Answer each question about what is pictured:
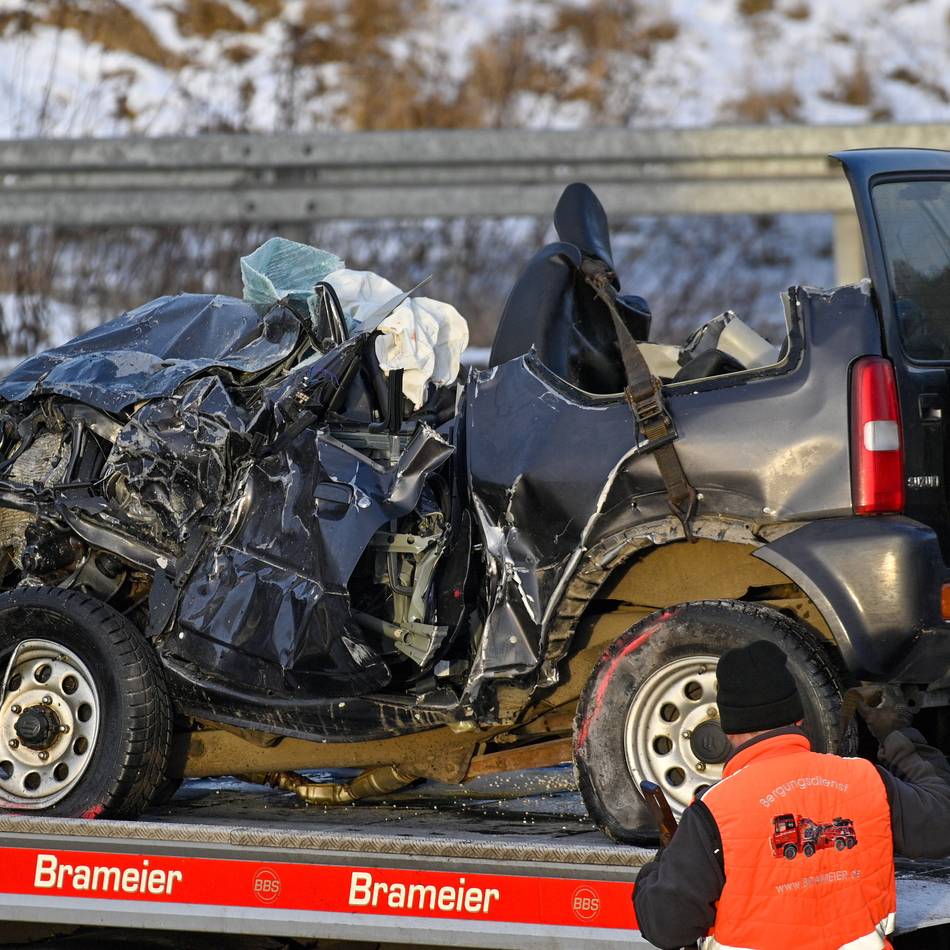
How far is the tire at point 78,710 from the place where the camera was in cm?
436

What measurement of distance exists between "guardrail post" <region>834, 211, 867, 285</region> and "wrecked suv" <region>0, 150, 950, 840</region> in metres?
3.54

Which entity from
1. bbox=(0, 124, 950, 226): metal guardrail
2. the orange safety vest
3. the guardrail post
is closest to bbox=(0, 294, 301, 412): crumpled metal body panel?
the orange safety vest

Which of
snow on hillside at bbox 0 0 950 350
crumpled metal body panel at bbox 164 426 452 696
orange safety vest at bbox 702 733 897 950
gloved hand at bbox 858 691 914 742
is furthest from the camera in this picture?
snow on hillside at bbox 0 0 950 350

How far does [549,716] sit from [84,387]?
170 cm

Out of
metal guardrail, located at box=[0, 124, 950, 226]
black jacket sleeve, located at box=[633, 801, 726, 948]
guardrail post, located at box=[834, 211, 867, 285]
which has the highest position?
metal guardrail, located at box=[0, 124, 950, 226]

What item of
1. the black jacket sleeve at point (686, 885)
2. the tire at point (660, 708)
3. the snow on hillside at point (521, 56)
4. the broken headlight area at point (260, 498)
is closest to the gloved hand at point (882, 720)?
the tire at point (660, 708)

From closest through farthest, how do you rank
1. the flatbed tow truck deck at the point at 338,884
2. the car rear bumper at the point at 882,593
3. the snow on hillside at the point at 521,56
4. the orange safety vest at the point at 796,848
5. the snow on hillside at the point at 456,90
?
the orange safety vest at the point at 796,848 < the flatbed tow truck deck at the point at 338,884 < the car rear bumper at the point at 882,593 < the snow on hillside at the point at 456,90 < the snow on hillside at the point at 521,56

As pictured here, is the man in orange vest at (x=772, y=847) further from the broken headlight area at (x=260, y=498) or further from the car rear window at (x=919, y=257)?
the broken headlight area at (x=260, y=498)

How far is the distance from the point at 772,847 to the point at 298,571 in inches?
75.2

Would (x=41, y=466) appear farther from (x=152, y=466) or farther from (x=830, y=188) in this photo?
(x=830, y=188)

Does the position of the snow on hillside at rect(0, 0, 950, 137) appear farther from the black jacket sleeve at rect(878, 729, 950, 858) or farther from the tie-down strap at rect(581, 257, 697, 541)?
the black jacket sleeve at rect(878, 729, 950, 858)

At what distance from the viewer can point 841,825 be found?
2.73 metres

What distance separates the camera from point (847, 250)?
825cm

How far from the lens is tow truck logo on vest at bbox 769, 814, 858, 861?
A: 269 centimetres
